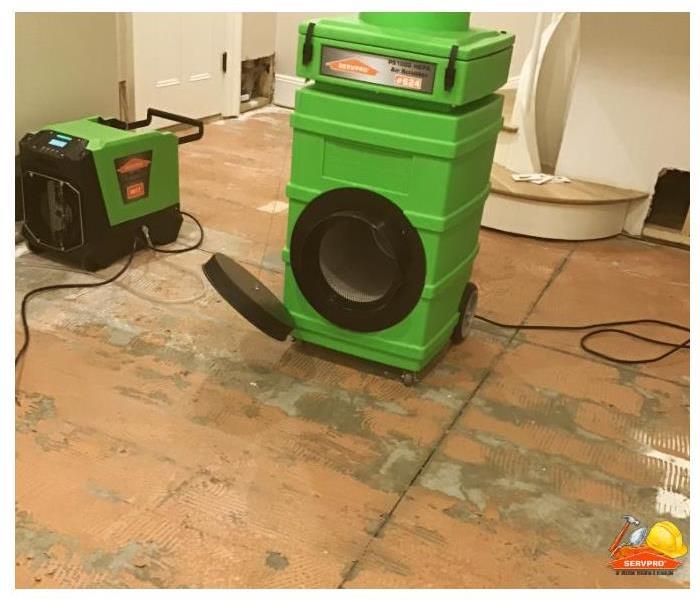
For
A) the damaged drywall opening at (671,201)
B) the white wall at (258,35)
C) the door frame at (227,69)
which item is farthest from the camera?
the white wall at (258,35)

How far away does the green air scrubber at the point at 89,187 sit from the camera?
2225mm

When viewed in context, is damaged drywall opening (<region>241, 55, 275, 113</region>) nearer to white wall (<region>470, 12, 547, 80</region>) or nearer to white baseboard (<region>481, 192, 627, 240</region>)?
white wall (<region>470, 12, 547, 80</region>)

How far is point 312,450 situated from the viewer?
5.44 ft

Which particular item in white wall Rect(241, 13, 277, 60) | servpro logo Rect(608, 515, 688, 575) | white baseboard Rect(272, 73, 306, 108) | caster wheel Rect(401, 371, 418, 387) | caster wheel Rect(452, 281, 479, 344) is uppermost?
white wall Rect(241, 13, 277, 60)

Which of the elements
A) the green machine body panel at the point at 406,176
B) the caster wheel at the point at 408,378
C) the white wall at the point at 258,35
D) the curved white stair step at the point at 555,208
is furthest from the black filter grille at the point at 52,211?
the white wall at the point at 258,35

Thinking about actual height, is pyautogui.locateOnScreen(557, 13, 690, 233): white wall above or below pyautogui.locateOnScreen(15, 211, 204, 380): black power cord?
above

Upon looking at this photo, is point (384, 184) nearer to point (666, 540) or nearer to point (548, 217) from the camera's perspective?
point (666, 540)

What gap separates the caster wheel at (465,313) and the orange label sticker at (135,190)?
1.11 metres

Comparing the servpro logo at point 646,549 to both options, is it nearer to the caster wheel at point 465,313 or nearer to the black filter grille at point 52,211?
the caster wheel at point 465,313

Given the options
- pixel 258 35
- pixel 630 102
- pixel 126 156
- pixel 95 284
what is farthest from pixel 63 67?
pixel 630 102

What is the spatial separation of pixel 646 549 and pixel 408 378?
0.69 meters

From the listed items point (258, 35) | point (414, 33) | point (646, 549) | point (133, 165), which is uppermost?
point (414, 33)

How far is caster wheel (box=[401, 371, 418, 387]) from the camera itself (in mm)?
1923

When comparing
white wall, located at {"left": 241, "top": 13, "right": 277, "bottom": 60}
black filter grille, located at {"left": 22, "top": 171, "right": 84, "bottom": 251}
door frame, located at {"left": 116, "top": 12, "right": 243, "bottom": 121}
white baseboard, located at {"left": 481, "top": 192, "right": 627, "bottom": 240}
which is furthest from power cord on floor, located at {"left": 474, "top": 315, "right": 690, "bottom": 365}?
white wall, located at {"left": 241, "top": 13, "right": 277, "bottom": 60}
